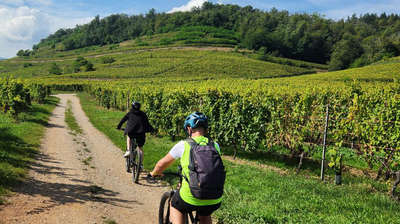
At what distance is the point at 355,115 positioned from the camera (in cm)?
955

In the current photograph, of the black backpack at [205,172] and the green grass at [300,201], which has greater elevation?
the black backpack at [205,172]

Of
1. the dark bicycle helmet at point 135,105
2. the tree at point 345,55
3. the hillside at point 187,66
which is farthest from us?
the tree at point 345,55

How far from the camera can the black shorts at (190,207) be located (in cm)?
354

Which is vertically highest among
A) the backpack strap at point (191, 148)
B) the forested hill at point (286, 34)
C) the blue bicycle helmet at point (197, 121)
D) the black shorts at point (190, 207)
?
the forested hill at point (286, 34)

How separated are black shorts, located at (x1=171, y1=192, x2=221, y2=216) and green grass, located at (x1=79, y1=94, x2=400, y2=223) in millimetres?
2405

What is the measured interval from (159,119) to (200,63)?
2818 inches

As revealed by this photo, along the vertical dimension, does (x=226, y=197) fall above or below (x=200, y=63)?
below

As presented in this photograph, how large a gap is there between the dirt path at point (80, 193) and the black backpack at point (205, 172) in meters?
3.15

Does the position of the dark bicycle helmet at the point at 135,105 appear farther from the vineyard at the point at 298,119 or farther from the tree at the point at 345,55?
the tree at the point at 345,55

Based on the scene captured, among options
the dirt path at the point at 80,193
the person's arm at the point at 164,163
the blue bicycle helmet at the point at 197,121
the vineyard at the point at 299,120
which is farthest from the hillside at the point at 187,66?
the blue bicycle helmet at the point at 197,121

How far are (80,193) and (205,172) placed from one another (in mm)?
5273

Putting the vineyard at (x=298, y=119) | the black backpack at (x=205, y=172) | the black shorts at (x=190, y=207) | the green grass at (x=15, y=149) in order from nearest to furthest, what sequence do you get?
the black backpack at (x=205, y=172), the black shorts at (x=190, y=207), the green grass at (x=15, y=149), the vineyard at (x=298, y=119)

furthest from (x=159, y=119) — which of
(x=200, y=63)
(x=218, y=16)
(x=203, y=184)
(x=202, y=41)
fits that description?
(x=218, y=16)

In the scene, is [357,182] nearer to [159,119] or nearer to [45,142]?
[159,119]
